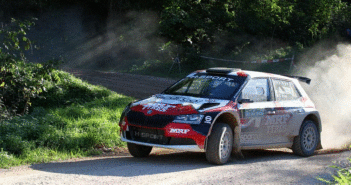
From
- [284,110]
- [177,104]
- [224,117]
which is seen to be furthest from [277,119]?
[177,104]

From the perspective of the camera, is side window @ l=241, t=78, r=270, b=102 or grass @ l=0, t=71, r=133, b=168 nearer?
grass @ l=0, t=71, r=133, b=168

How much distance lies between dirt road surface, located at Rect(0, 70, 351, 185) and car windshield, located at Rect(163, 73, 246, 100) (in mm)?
1156

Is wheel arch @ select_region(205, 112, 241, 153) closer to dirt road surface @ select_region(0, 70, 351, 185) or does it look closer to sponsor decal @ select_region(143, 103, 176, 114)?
dirt road surface @ select_region(0, 70, 351, 185)

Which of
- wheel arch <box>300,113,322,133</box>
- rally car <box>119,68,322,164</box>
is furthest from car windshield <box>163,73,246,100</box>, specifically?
wheel arch <box>300,113,322,133</box>

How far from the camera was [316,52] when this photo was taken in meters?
32.9

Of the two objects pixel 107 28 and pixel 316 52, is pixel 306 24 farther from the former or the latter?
pixel 107 28

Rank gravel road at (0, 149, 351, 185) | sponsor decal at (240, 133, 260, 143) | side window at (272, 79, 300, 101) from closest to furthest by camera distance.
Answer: gravel road at (0, 149, 351, 185) → sponsor decal at (240, 133, 260, 143) → side window at (272, 79, 300, 101)

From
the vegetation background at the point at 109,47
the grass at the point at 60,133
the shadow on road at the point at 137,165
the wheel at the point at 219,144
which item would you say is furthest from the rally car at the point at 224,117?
the vegetation background at the point at 109,47

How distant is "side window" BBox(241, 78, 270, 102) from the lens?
30.4 feet

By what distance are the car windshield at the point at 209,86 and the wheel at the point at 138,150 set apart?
1.11m

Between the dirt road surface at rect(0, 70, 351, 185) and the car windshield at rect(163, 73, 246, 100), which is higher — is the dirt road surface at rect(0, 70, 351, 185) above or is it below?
below

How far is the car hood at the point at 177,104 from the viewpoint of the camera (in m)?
8.38

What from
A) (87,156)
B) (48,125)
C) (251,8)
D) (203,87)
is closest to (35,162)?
(87,156)

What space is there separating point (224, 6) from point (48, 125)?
22.2 meters
